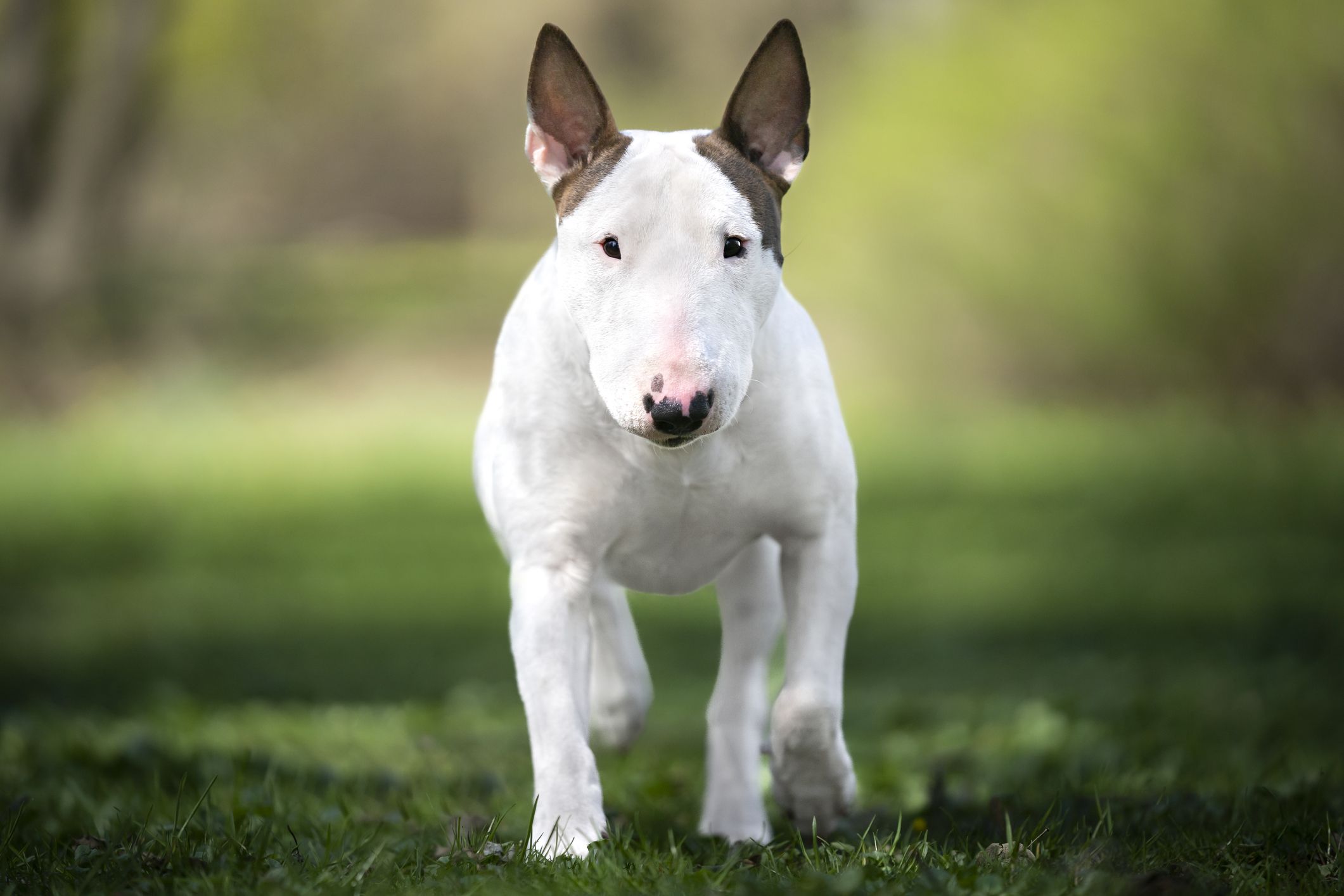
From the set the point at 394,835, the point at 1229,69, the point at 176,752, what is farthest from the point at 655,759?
the point at 1229,69

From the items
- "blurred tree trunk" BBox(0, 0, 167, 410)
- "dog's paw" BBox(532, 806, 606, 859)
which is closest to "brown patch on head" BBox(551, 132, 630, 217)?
"dog's paw" BBox(532, 806, 606, 859)

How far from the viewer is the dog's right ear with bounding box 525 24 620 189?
3.80m

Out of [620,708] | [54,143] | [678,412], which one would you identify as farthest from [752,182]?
[54,143]

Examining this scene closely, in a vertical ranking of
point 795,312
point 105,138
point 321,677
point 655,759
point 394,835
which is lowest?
point 321,677

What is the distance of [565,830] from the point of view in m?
3.76

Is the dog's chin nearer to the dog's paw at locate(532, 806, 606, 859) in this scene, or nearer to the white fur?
the white fur

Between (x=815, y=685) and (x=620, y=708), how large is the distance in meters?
1.13

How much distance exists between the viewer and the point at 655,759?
19.8ft

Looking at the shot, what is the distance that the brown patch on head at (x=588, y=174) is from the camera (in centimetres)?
371

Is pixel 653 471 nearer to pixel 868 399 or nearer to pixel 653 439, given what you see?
pixel 653 439

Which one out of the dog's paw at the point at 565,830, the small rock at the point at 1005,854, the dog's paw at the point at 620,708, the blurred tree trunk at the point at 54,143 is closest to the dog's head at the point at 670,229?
the dog's paw at the point at 565,830

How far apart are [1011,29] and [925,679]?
345 inches

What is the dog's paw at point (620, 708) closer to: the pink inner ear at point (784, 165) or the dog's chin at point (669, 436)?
the dog's chin at point (669, 436)

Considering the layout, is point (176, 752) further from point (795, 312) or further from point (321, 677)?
point (321, 677)
